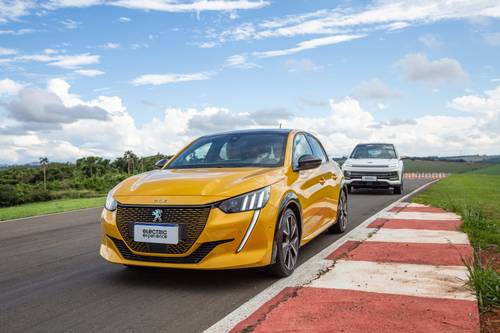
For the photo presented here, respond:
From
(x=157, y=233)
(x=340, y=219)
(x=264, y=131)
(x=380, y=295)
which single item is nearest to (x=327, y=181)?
(x=340, y=219)

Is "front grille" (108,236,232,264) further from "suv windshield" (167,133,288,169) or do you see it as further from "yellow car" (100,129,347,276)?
"suv windshield" (167,133,288,169)

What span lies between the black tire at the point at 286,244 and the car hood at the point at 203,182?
1.44 ft

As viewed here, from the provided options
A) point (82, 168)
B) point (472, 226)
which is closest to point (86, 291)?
point (472, 226)

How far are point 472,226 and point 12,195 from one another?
34719 millimetres

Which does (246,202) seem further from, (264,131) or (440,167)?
(440,167)

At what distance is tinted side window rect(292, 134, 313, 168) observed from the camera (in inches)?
240

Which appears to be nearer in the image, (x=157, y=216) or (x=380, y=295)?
(x=380, y=295)

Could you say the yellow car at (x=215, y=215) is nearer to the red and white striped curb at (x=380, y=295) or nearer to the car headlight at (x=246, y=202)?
the car headlight at (x=246, y=202)

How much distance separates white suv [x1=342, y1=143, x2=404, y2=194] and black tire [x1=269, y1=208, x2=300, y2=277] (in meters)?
12.0

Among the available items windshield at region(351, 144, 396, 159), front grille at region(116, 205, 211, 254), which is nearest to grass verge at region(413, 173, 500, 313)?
front grille at region(116, 205, 211, 254)

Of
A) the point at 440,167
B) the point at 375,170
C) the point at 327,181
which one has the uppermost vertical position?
the point at 327,181

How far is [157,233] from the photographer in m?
4.70

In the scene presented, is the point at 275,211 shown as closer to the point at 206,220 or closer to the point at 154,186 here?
the point at 206,220

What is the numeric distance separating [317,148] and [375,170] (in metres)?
10.00
